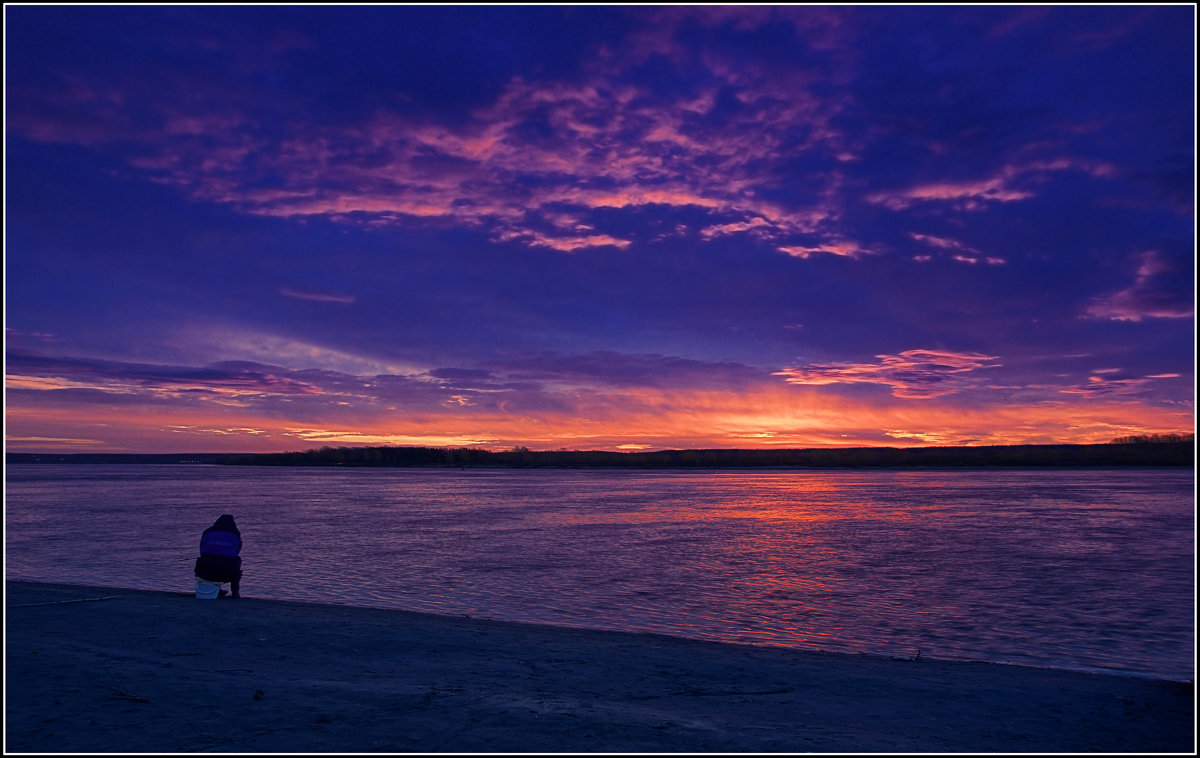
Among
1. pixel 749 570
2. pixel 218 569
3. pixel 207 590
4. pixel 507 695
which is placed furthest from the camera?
pixel 749 570

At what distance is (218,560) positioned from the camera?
14117 mm

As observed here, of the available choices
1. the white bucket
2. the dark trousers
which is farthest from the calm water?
the white bucket

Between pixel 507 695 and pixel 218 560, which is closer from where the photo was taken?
pixel 507 695

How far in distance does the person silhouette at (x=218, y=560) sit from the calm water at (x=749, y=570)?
96.6 inches

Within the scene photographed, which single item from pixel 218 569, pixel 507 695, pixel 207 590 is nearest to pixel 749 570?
pixel 218 569

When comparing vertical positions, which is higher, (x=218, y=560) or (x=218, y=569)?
(x=218, y=560)

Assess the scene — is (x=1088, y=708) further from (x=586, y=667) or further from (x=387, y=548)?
(x=387, y=548)

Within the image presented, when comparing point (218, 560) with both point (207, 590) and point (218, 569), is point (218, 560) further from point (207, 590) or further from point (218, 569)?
point (207, 590)

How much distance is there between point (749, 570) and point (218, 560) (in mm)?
12940

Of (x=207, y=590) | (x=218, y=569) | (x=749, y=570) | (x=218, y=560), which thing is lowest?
(x=749, y=570)

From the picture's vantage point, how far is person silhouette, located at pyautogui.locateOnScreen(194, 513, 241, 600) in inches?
552

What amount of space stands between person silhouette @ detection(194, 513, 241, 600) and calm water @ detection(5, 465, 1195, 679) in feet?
8.05

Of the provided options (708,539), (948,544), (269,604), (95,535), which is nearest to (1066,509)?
(948,544)

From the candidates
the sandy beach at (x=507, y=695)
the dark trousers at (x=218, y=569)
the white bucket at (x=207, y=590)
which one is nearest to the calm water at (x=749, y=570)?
the dark trousers at (x=218, y=569)
